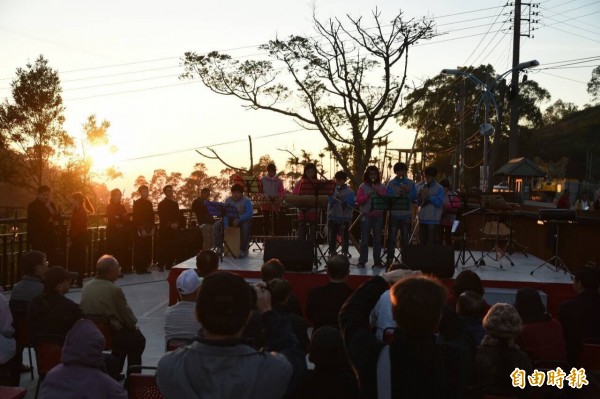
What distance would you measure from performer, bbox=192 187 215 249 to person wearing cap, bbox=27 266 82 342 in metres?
9.46

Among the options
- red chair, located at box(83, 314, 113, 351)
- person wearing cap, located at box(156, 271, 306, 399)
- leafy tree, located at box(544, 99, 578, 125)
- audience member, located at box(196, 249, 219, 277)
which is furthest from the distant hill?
person wearing cap, located at box(156, 271, 306, 399)

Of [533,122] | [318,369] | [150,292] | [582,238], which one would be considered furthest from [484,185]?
[533,122]

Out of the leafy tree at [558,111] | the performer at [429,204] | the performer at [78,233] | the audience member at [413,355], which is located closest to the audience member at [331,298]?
the audience member at [413,355]

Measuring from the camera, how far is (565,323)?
6.58 meters

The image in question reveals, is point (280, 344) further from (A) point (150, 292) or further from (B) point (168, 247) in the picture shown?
(B) point (168, 247)

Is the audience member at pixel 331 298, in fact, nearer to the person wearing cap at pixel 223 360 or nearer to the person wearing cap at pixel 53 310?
the person wearing cap at pixel 53 310

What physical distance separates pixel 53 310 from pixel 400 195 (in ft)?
21.5

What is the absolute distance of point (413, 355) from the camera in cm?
296

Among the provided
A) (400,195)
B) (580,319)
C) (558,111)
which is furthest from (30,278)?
(558,111)

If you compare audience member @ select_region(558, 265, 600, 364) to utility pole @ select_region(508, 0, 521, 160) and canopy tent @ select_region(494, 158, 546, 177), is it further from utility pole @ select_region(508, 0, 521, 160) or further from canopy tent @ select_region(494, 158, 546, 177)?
utility pole @ select_region(508, 0, 521, 160)

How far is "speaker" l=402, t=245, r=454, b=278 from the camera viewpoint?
1059 centimetres

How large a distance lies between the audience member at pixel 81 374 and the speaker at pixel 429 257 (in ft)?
21.6

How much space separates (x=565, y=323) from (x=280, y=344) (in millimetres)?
4149

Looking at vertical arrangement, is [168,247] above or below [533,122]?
below
